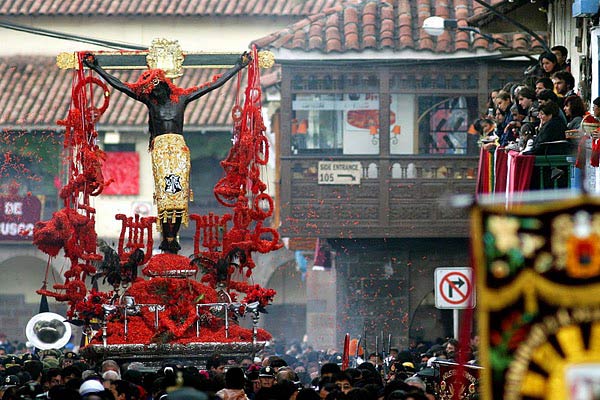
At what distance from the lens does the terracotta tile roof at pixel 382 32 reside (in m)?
31.2

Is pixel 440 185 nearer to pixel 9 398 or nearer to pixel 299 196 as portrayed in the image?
pixel 299 196

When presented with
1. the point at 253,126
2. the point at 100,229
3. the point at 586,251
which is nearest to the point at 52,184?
the point at 100,229

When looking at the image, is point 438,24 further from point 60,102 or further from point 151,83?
point 60,102

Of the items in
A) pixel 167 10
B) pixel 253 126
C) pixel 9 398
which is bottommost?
pixel 9 398

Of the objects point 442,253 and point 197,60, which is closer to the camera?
point 197,60

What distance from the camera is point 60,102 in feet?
148

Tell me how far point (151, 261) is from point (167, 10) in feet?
89.2

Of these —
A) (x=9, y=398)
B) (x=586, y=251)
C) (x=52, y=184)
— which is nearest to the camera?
(x=586, y=251)

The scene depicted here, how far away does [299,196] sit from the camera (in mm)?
31484

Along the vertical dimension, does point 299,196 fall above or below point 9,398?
above

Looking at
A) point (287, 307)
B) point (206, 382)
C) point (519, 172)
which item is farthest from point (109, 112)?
point (206, 382)

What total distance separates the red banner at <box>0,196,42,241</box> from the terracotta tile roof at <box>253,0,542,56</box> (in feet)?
49.4

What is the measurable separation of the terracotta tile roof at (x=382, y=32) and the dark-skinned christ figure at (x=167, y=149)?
1073 cm

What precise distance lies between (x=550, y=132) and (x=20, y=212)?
1132 inches
